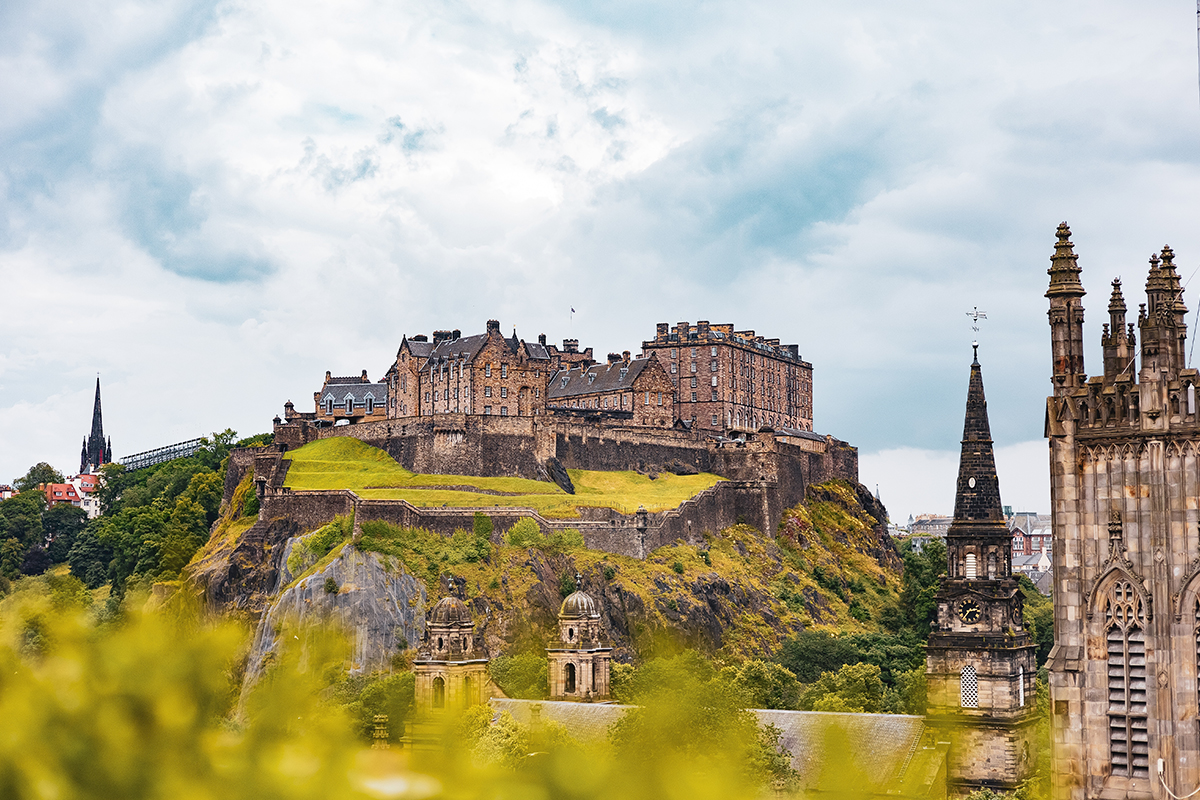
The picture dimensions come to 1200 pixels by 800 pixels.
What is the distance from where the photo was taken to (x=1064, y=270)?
89.1ft

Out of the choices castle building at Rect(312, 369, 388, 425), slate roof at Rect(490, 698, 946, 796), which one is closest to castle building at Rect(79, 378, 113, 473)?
castle building at Rect(312, 369, 388, 425)

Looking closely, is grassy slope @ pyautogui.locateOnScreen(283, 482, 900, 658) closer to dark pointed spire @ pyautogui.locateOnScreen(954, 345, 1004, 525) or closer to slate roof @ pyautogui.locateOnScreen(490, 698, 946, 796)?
slate roof @ pyautogui.locateOnScreen(490, 698, 946, 796)

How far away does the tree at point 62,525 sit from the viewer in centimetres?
11841

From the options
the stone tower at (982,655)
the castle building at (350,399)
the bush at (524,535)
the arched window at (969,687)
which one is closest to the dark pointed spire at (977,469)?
the stone tower at (982,655)

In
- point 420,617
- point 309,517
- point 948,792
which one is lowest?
point 948,792

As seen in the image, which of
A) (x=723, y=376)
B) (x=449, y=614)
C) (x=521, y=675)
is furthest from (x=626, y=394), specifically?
(x=449, y=614)

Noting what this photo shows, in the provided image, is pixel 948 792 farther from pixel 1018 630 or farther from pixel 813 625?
pixel 813 625

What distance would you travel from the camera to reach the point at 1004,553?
168 ft

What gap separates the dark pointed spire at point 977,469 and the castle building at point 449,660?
21931 millimetres

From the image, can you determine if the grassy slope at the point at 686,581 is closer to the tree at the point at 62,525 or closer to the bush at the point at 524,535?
the bush at the point at 524,535

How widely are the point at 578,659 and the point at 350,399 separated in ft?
157

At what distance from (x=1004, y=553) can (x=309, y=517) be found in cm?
4670

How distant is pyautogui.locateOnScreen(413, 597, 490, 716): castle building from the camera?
6147 centimetres

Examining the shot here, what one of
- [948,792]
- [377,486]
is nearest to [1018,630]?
[948,792]
